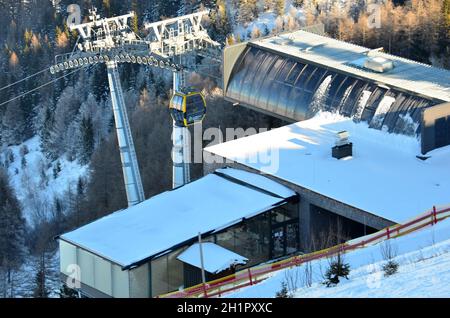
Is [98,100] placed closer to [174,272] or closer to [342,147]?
[342,147]

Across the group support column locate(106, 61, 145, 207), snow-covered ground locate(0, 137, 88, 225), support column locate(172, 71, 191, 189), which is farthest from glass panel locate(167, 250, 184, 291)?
snow-covered ground locate(0, 137, 88, 225)

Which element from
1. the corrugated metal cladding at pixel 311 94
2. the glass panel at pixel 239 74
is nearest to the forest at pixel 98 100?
the glass panel at pixel 239 74

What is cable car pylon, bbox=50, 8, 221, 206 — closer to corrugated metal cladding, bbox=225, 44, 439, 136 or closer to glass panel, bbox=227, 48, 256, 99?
glass panel, bbox=227, 48, 256, 99

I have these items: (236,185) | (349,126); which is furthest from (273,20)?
(236,185)

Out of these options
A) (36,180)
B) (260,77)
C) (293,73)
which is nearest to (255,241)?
(293,73)

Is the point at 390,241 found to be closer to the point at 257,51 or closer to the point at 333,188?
the point at 333,188

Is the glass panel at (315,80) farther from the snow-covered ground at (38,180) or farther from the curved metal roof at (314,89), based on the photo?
the snow-covered ground at (38,180)
